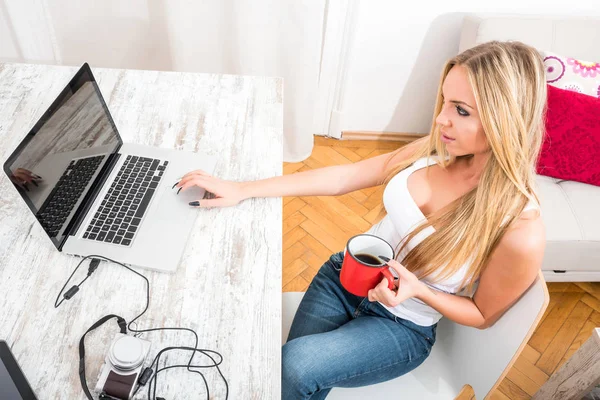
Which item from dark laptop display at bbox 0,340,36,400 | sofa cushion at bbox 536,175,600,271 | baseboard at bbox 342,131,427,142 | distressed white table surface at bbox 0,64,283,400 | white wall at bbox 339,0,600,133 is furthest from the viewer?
baseboard at bbox 342,131,427,142

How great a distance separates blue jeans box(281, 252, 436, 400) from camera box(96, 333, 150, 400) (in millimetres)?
328

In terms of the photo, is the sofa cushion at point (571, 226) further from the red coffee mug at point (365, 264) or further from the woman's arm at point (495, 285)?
the red coffee mug at point (365, 264)

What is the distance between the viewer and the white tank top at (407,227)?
109 cm

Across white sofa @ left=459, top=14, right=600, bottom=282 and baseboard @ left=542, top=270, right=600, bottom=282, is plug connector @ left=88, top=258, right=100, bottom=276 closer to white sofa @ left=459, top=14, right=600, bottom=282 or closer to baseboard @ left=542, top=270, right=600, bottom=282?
white sofa @ left=459, top=14, right=600, bottom=282

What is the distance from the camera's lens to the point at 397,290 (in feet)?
3.20

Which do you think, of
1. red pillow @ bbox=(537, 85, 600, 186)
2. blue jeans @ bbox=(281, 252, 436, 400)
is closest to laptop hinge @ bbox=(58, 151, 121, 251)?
blue jeans @ bbox=(281, 252, 436, 400)

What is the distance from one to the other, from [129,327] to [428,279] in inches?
24.9

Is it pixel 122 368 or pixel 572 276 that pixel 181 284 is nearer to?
pixel 122 368

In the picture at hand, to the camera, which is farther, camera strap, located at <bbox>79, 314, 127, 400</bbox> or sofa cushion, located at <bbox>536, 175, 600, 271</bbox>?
sofa cushion, located at <bbox>536, 175, 600, 271</bbox>

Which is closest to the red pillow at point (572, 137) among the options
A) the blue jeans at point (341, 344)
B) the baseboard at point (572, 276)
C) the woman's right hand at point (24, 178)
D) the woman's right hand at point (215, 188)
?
the baseboard at point (572, 276)

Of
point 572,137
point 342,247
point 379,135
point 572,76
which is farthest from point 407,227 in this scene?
point 379,135

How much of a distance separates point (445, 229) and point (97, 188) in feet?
2.49

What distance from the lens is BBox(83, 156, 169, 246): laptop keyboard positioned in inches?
39.4

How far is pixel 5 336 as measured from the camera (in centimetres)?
85
